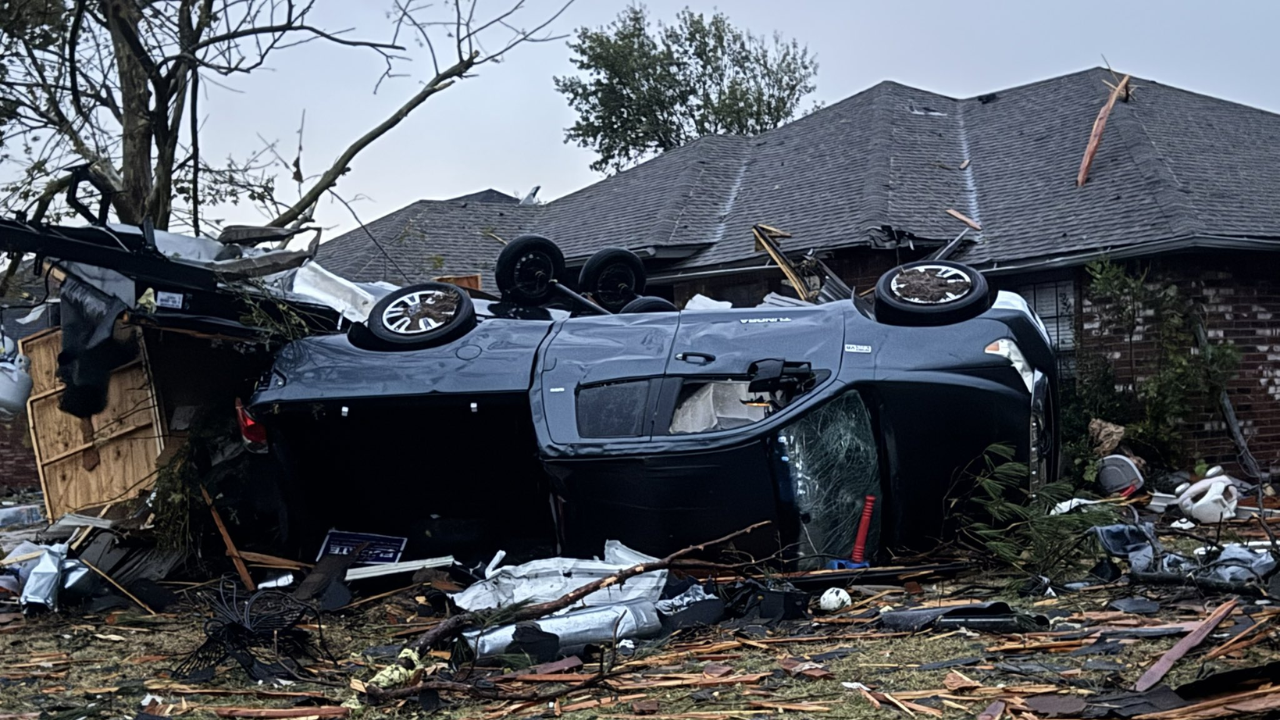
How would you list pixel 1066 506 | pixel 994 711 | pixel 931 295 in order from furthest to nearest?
pixel 1066 506 → pixel 931 295 → pixel 994 711

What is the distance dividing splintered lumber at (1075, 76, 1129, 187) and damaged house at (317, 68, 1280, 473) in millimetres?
117

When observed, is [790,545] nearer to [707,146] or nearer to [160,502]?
[160,502]

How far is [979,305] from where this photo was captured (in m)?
6.54

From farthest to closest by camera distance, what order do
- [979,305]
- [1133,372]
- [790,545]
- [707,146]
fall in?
1. [707,146]
2. [1133,372]
3. [979,305]
4. [790,545]

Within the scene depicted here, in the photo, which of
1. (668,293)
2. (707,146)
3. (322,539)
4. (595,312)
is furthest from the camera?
(707,146)

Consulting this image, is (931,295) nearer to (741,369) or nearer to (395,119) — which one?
(741,369)

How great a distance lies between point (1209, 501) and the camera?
369 inches

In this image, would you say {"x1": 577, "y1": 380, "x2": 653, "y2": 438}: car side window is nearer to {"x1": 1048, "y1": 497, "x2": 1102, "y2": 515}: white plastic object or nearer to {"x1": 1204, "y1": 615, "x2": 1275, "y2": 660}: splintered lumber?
{"x1": 1048, "y1": 497, "x2": 1102, "y2": 515}: white plastic object

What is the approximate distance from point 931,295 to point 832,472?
1.28 metres

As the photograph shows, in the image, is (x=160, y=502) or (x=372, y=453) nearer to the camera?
(x=372, y=453)

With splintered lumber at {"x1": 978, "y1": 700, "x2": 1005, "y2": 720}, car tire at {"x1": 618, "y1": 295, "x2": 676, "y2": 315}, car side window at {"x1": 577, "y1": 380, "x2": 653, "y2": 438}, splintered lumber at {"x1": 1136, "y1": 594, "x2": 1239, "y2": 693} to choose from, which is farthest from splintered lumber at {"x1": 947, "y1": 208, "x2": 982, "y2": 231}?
splintered lumber at {"x1": 978, "y1": 700, "x2": 1005, "y2": 720}

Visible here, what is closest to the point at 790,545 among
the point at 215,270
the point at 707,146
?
the point at 215,270

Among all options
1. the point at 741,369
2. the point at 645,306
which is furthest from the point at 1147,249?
the point at 741,369

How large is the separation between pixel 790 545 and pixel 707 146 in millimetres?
14557
